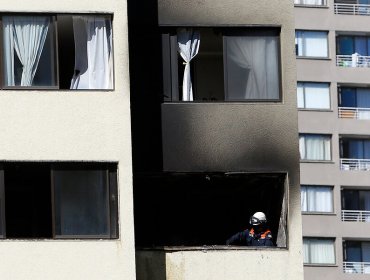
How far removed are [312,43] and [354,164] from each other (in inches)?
264

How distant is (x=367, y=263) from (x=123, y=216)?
5607 cm

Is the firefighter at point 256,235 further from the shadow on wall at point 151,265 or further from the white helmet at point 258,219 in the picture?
the shadow on wall at point 151,265

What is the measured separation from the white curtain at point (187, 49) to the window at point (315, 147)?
52731 mm

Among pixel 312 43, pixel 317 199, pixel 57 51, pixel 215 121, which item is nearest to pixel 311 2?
pixel 312 43

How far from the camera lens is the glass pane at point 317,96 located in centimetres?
8369

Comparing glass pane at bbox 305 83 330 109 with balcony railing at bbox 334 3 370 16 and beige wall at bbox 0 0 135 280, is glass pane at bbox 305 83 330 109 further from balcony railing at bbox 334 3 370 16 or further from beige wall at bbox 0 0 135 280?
beige wall at bbox 0 0 135 280

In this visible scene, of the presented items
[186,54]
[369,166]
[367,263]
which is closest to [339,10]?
[369,166]

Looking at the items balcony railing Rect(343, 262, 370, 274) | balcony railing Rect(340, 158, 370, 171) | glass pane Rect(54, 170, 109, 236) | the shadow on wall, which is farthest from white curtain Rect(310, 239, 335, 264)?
glass pane Rect(54, 170, 109, 236)

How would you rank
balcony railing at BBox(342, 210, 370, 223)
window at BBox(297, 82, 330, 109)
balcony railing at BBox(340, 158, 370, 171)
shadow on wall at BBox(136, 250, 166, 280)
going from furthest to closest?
window at BBox(297, 82, 330, 109) → balcony railing at BBox(340, 158, 370, 171) → balcony railing at BBox(342, 210, 370, 223) → shadow on wall at BBox(136, 250, 166, 280)

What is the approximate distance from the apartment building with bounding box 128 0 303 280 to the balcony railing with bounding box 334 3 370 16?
5500 centimetres

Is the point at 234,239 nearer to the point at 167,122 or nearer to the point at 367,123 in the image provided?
the point at 167,122

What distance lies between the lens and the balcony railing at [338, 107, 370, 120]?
8406 cm

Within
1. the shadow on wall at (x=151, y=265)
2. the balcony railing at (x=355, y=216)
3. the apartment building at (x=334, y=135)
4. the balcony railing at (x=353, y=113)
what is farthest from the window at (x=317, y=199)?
the shadow on wall at (x=151, y=265)

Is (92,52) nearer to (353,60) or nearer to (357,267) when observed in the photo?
(357,267)
